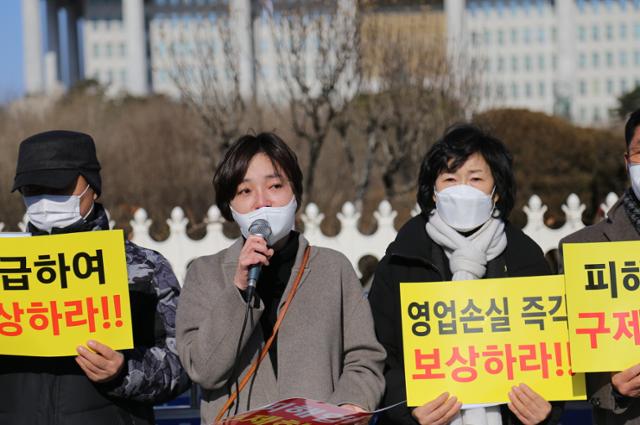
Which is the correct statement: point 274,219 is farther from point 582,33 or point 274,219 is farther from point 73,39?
point 73,39

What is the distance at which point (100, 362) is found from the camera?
2.85 meters

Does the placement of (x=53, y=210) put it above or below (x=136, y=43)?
below

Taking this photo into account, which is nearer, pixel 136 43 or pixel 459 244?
pixel 459 244

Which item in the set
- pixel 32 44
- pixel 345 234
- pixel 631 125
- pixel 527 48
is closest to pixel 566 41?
pixel 527 48

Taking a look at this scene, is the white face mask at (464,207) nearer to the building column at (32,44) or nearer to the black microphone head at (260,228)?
the black microphone head at (260,228)

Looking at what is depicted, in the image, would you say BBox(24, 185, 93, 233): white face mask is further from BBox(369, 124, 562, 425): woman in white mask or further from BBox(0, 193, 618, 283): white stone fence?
BBox(0, 193, 618, 283): white stone fence

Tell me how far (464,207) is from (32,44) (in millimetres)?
61227

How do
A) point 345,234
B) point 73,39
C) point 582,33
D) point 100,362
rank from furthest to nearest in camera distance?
point 73,39 < point 582,33 < point 345,234 < point 100,362

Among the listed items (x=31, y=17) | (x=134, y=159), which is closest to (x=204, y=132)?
(x=134, y=159)

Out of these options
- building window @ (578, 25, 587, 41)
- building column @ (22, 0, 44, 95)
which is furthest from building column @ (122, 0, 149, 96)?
building window @ (578, 25, 587, 41)

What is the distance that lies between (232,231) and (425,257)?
8699mm

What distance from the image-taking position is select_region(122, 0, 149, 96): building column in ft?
201

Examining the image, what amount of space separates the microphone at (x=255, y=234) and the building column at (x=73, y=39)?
222 ft

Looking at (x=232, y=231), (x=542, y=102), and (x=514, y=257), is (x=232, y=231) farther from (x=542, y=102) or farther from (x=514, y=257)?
(x=542, y=102)
